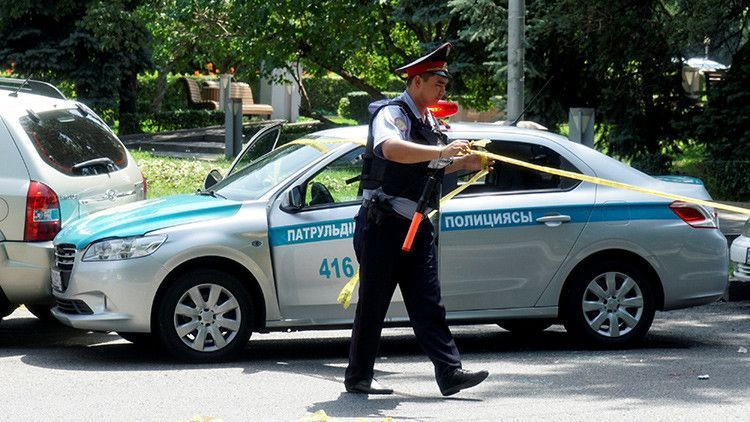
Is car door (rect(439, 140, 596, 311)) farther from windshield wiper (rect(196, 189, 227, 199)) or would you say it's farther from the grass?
the grass

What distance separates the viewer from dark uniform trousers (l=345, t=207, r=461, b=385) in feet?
21.9

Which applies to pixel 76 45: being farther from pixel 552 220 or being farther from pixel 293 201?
pixel 552 220

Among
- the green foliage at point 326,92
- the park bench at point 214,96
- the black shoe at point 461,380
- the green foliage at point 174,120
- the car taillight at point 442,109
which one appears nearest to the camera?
the black shoe at point 461,380

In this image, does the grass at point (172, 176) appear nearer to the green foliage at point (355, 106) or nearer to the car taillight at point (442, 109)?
the car taillight at point (442, 109)

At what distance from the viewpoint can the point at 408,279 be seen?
6.79 meters

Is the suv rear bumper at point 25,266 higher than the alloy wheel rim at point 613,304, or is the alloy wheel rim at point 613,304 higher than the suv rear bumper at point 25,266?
the suv rear bumper at point 25,266

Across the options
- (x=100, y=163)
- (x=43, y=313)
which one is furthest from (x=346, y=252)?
(x=43, y=313)

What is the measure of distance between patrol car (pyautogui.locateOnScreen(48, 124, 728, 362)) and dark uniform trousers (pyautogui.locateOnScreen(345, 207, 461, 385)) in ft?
3.75

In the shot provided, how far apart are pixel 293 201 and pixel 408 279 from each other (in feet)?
4.69

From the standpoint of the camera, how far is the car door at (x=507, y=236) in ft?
26.4

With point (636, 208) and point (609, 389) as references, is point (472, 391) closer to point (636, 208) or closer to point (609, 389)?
point (609, 389)

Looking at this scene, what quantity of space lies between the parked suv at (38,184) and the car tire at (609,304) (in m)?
3.36

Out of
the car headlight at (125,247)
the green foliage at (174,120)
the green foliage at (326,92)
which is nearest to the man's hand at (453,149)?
A: the car headlight at (125,247)

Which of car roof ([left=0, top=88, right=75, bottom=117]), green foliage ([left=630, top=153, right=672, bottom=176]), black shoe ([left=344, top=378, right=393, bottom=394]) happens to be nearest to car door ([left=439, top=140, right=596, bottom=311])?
black shoe ([left=344, top=378, right=393, bottom=394])
